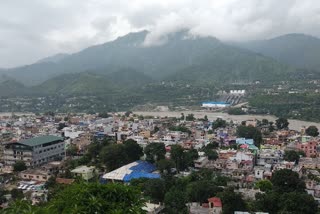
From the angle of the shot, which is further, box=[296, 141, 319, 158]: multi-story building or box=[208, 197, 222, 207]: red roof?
box=[296, 141, 319, 158]: multi-story building

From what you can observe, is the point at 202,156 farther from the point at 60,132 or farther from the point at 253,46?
the point at 253,46

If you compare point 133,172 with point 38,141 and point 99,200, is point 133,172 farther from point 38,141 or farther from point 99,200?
point 99,200

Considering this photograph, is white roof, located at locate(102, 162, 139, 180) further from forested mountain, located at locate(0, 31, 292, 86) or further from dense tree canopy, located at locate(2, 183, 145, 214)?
forested mountain, located at locate(0, 31, 292, 86)

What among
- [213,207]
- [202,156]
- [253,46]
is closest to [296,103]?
[202,156]

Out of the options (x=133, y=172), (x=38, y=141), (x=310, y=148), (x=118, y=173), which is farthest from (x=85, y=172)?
(x=310, y=148)

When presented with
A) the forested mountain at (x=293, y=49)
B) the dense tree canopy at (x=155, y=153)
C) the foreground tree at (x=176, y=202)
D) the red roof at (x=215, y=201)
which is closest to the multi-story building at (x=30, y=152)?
the dense tree canopy at (x=155, y=153)

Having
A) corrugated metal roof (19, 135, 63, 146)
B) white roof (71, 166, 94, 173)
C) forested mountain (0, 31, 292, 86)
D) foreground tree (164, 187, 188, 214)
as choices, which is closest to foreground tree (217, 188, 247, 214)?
foreground tree (164, 187, 188, 214)

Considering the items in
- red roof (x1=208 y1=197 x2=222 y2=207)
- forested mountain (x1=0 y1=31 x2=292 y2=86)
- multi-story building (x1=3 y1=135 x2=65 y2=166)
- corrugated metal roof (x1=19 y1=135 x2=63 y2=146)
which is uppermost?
forested mountain (x1=0 y1=31 x2=292 y2=86)
